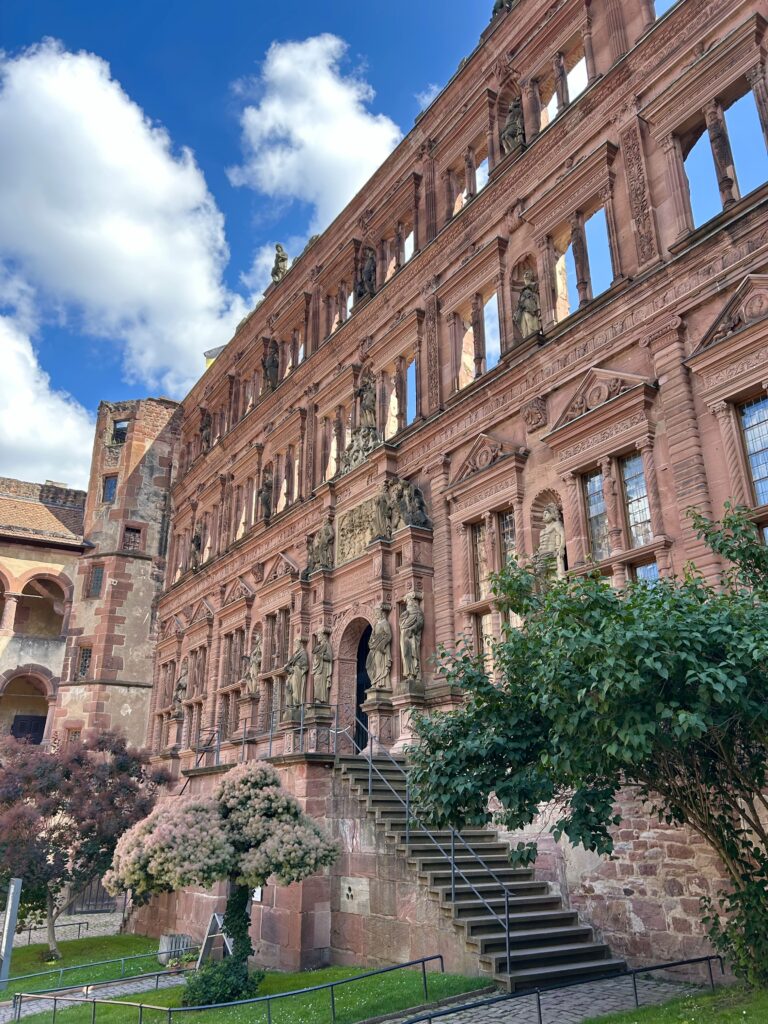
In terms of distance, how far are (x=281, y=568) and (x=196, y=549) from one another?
364 inches

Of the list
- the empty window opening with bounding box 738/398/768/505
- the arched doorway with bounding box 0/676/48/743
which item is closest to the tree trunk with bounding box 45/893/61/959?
the arched doorway with bounding box 0/676/48/743

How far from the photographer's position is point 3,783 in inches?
787

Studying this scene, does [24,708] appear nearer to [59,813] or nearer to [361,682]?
[59,813]

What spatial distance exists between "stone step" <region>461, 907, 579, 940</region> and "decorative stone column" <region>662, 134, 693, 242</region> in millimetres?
11058

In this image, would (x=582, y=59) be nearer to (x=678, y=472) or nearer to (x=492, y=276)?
(x=492, y=276)

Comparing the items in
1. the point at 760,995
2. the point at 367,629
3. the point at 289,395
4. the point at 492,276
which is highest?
the point at 289,395

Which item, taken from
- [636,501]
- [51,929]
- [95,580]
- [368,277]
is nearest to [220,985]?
[636,501]

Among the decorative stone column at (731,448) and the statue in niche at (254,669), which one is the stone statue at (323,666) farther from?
the decorative stone column at (731,448)

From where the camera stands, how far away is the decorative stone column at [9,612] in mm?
34500

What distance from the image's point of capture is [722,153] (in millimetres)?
14086

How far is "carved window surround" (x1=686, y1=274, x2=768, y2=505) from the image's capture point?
40.6 feet

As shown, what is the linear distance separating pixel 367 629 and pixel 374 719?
3.74 metres

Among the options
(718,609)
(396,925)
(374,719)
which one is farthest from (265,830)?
(718,609)

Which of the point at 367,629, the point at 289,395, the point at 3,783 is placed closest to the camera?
the point at 3,783
